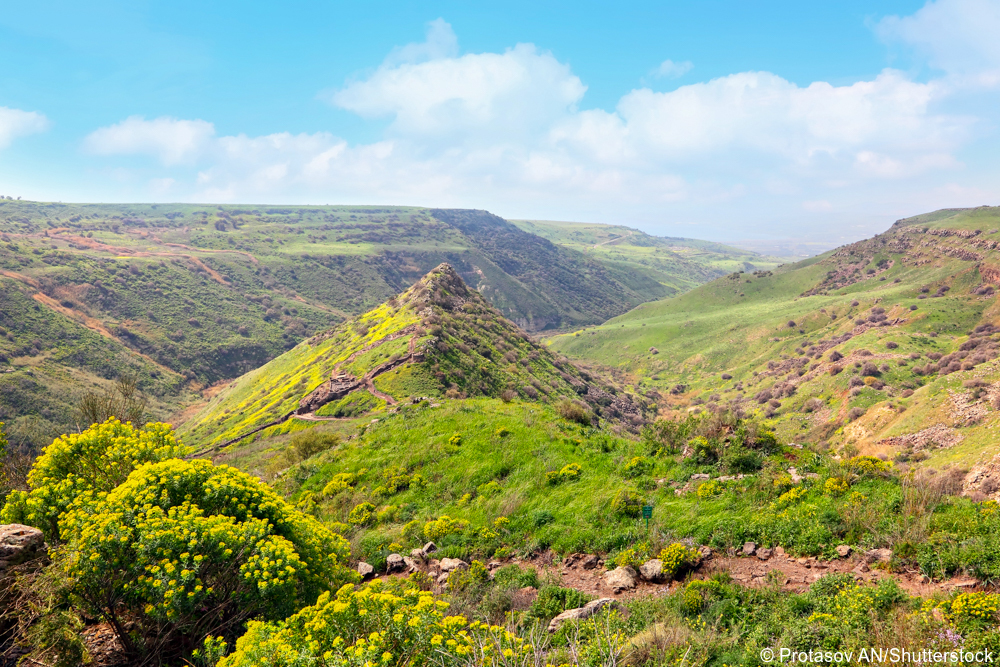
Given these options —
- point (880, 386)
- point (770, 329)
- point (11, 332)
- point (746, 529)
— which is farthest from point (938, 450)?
point (11, 332)

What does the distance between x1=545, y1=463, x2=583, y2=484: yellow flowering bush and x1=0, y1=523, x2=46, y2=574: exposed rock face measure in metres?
13.5

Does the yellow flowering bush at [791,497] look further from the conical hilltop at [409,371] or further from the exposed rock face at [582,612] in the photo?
the conical hilltop at [409,371]

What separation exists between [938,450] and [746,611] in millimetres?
35080

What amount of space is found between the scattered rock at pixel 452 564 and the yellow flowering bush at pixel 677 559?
5.45m

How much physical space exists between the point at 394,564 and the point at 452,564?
1845 millimetres

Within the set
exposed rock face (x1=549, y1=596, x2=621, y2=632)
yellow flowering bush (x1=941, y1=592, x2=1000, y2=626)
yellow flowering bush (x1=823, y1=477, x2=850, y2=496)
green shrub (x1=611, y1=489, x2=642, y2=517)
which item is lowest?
exposed rock face (x1=549, y1=596, x2=621, y2=632)

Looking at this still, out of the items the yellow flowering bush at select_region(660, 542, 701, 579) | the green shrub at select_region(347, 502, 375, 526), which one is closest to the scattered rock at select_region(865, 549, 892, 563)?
the yellow flowering bush at select_region(660, 542, 701, 579)

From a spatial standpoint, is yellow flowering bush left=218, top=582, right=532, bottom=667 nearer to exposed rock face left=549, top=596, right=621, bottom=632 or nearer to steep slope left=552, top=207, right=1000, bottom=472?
exposed rock face left=549, top=596, right=621, bottom=632

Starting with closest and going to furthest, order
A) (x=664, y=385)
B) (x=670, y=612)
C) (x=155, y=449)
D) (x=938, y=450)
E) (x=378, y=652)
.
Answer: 1. (x=378, y=652)
2. (x=670, y=612)
3. (x=155, y=449)
4. (x=938, y=450)
5. (x=664, y=385)

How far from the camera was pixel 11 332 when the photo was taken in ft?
320

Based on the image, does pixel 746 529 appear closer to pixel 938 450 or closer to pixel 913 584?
pixel 913 584

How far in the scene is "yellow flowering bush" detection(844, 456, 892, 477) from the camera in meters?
11.4

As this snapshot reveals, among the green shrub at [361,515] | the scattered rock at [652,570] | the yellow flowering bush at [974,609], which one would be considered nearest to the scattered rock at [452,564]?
the scattered rock at [652,570]

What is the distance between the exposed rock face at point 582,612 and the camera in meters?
8.69
